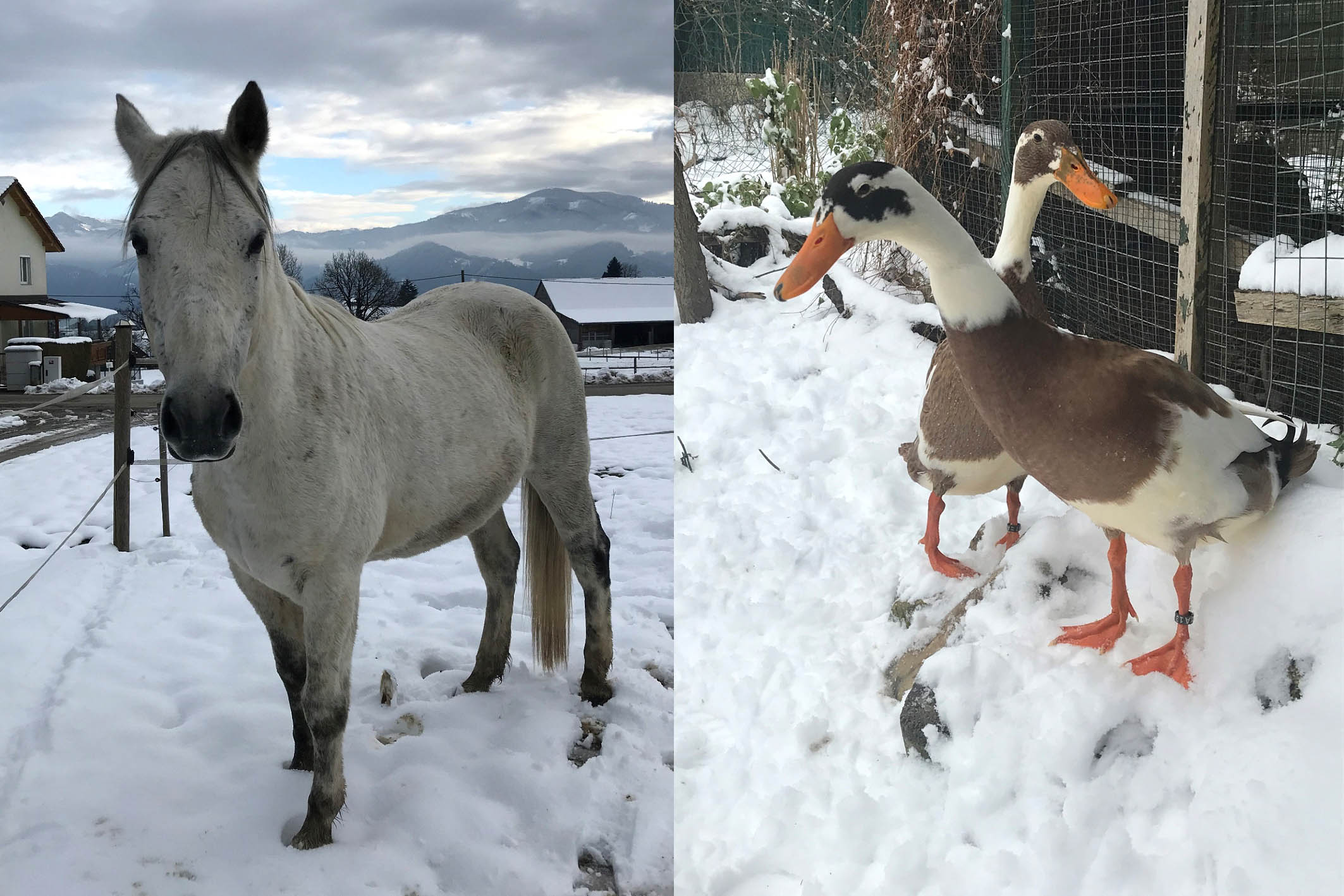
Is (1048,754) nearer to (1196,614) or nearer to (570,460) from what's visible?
(1196,614)

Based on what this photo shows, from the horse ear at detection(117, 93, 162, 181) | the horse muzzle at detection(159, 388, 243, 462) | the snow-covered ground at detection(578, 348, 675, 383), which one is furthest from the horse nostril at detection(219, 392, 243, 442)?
the snow-covered ground at detection(578, 348, 675, 383)

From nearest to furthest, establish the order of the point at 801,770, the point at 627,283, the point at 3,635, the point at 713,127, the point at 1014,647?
the point at 1014,647 → the point at 801,770 → the point at 713,127 → the point at 3,635 → the point at 627,283

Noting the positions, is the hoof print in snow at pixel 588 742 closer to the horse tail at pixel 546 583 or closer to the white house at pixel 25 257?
the horse tail at pixel 546 583

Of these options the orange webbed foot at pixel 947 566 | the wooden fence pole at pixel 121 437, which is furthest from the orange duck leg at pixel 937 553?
the wooden fence pole at pixel 121 437

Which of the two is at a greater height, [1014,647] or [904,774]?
[1014,647]

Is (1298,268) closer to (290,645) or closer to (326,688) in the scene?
(326,688)

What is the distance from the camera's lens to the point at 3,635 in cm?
138

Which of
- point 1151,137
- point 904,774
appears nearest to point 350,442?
point 904,774

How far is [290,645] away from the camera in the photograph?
→ 116 cm

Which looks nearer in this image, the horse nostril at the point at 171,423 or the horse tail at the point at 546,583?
the horse nostril at the point at 171,423

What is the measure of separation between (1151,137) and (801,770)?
2.38 feet

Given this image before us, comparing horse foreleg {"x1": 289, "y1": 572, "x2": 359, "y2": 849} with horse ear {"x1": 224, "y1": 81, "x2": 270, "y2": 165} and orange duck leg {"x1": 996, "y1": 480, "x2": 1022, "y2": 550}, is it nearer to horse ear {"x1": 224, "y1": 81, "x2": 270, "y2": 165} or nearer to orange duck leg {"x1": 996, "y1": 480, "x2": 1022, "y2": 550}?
horse ear {"x1": 224, "y1": 81, "x2": 270, "y2": 165}

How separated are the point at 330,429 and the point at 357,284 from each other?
1.41 ft

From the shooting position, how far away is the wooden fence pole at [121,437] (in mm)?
2080
